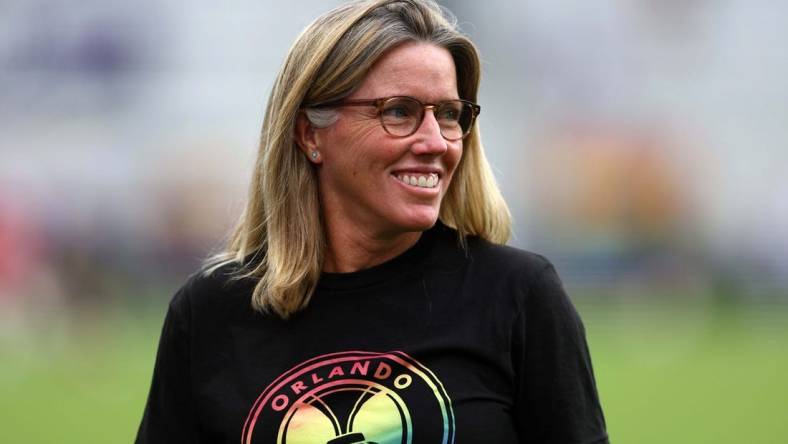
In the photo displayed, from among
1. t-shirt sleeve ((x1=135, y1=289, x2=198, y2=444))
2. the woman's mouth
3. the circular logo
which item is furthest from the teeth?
t-shirt sleeve ((x1=135, y1=289, x2=198, y2=444))

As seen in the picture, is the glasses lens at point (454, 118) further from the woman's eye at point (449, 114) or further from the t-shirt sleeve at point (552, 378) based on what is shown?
the t-shirt sleeve at point (552, 378)

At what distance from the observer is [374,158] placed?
2.96m

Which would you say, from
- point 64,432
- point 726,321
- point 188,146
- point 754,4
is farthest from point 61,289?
point 754,4

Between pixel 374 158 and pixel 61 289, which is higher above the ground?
pixel 374 158

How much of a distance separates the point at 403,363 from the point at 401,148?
52cm

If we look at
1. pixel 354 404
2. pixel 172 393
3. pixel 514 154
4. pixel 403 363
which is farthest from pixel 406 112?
pixel 514 154

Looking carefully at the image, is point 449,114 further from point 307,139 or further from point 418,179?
point 307,139

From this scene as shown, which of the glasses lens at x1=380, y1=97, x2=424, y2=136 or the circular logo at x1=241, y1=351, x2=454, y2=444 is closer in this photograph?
the circular logo at x1=241, y1=351, x2=454, y2=444

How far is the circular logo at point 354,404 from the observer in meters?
2.73

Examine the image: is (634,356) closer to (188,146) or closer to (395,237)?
(188,146)

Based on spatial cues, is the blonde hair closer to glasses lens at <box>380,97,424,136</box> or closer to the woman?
the woman

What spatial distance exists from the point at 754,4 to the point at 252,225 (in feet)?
66.1

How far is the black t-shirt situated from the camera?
108 inches

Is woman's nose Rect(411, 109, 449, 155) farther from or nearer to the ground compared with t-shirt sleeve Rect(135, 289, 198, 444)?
farther from the ground
